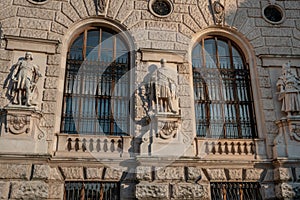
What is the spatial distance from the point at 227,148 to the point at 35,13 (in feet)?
25.2

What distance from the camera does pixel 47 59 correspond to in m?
10.3

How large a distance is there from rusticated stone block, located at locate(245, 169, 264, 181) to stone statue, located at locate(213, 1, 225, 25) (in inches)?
210

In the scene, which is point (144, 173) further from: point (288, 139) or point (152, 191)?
point (288, 139)

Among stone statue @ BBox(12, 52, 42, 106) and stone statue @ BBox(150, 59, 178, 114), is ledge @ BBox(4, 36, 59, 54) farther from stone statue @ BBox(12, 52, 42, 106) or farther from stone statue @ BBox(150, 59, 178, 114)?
stone statue @ BBox(150, 59, 178, 114)

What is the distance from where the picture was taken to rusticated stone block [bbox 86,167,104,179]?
365 inches

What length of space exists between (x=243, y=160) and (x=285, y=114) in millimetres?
2194

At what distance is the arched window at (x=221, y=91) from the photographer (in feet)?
35.2

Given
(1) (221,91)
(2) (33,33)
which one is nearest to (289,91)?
(1) (221,91)

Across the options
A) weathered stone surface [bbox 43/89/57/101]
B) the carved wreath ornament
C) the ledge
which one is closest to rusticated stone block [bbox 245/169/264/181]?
weathered stone surface [bbox 43/89/57/101]

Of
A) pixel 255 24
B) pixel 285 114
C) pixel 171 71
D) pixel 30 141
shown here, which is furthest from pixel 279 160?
pixel 30 141

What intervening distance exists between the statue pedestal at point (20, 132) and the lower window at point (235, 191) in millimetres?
5140

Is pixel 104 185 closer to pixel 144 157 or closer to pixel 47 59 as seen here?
pixel 144 157

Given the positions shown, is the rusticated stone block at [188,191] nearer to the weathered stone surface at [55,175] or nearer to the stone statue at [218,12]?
the weathered stone surface at [55,175]

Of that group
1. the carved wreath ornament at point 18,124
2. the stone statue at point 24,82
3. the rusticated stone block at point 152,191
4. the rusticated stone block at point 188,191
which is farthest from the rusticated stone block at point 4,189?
the rusticated stone block at point 188,191
